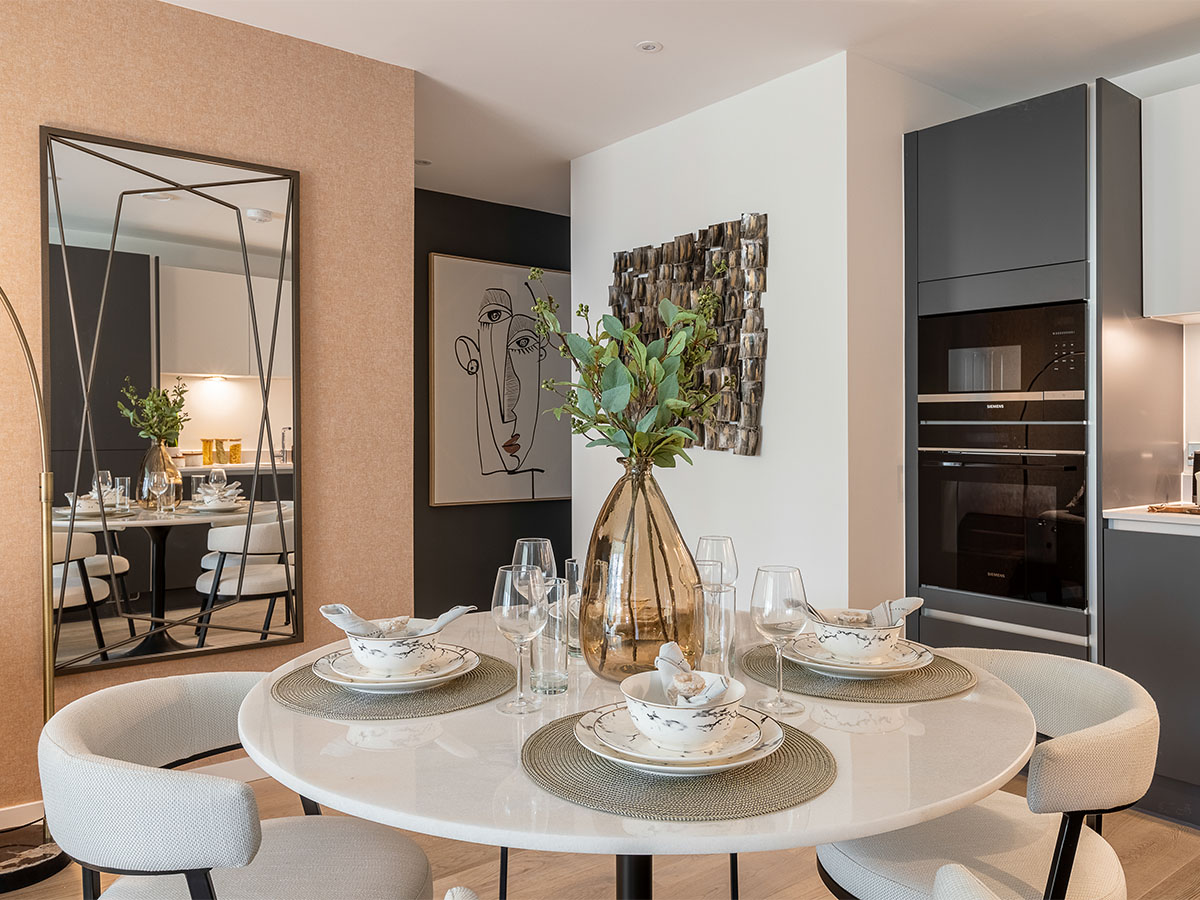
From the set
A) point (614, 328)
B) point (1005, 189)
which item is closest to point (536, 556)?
point (614, 328)

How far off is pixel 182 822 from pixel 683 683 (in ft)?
2.16

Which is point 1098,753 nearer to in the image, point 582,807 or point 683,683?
point 683,683

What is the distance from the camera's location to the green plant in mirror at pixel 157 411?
112 inches

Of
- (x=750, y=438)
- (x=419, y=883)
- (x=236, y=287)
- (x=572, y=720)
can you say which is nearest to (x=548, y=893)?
(x=419, y=883)

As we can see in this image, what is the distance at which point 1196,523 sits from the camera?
2750 millimetres

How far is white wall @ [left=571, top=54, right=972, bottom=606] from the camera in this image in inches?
129

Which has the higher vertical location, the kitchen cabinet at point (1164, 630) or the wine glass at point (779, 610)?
the wine glass at point (779, 610)

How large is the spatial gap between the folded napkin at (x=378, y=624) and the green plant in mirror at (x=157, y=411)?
1.58 m

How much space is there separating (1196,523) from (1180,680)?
51 centimetres

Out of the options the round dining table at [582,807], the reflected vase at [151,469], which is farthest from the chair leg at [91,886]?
the reflected vase at [151,469]

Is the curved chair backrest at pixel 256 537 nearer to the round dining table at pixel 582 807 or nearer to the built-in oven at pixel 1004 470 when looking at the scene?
the round dining table at pixel 582 807

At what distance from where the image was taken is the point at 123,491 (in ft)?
9.32

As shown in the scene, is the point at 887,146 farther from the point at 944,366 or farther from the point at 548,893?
the point at 548,893

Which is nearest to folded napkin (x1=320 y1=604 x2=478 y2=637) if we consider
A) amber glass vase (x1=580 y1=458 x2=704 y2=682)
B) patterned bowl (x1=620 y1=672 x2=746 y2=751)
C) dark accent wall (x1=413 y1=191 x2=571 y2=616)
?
amber glass vase (x1=580 y1=458 x2=704 y2=682)
